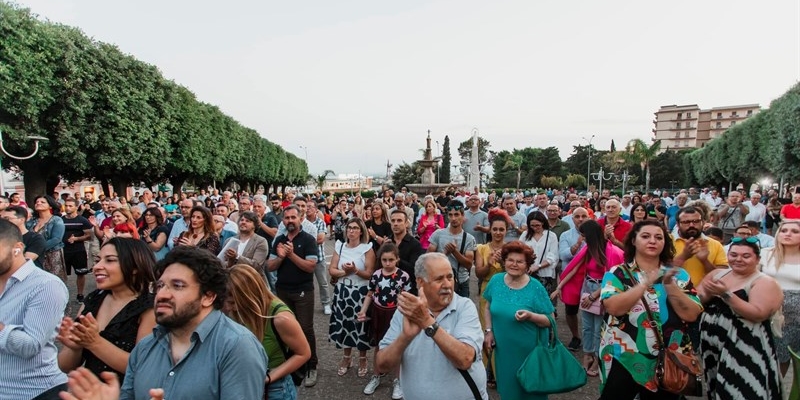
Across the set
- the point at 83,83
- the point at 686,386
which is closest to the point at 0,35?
the point at 83,83

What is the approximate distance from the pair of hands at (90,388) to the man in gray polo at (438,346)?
1.11m

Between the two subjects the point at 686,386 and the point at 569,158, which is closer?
the point at 686,386

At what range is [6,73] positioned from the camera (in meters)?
13.8

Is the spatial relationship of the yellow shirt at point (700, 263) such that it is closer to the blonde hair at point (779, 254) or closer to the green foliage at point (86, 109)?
the blonde hair at point (779, 254)

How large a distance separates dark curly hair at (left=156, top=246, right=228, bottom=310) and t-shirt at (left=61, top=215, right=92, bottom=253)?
23.1 ft

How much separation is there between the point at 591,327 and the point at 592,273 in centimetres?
61

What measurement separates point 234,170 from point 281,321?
36521 mm

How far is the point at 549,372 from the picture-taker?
3102mm

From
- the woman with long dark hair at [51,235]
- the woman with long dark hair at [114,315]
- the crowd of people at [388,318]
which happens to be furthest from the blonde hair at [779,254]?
the woman with long dark hair at [51,235]

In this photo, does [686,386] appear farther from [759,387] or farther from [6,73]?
[6,73]

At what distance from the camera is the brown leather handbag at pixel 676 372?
2762 mm

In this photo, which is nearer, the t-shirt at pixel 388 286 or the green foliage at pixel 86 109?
the t-shirt at pixel 388 286

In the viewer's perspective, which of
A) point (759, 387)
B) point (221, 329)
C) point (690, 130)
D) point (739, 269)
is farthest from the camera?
point (690, 130)

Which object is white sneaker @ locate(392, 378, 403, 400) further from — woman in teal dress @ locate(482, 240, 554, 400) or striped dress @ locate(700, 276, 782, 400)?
striped dress @ locate(700, 276, 782, 400)
